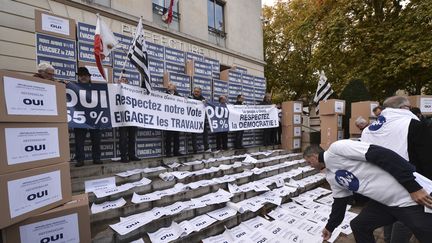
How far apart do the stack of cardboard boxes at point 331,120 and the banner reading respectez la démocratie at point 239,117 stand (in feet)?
5.34

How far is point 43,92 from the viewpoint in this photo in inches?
123

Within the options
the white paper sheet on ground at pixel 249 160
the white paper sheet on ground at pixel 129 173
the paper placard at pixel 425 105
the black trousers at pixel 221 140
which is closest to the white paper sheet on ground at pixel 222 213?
the white paper sheet on ground at pixel 129 173

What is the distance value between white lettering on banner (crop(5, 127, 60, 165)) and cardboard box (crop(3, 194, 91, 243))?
0.60 m

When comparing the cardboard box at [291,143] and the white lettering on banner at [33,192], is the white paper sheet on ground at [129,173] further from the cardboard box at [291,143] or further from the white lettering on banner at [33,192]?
the cardboard box at [291,143]

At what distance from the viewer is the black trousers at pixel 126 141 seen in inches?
236

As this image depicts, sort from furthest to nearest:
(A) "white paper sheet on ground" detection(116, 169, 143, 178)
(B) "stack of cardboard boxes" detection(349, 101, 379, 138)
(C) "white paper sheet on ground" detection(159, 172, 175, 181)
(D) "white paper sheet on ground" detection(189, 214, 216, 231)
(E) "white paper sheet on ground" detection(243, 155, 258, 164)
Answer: (B) "stack of cardboard boxes" detection(349, 101, 379, 138) → (E) "white paper sheet on ground" detection(243, 155, 258, 164) → (C) "white paper sheet on ground" detection(159, 172, 175, 181) → (A) "white paper sheet on ground" detection(116, 169, 143, 178) → (D) "white paper sheet on ground" detection(189, 214, 216, 231)

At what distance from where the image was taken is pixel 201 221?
4.48m

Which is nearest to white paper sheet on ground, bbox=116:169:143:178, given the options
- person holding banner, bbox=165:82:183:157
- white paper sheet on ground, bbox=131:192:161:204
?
white paper sheet on ground, bbox=131:192:161:204

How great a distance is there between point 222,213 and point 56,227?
260 cm

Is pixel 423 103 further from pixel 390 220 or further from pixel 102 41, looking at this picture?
pixel 102 41

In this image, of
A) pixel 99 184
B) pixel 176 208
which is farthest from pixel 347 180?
pixel 99 184

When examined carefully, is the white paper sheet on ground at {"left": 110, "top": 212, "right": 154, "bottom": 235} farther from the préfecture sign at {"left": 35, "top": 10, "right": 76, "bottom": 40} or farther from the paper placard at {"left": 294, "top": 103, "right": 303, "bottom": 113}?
the paper placard at {"left": 294, "top": 103, "right": 303, "bottom": 113}

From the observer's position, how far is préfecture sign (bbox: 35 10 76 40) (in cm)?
620

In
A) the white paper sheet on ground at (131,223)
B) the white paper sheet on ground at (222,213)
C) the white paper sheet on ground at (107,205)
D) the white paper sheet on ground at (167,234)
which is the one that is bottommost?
the white paper sheet on ground at (222,213)
